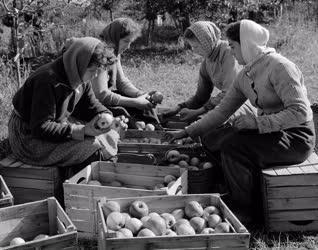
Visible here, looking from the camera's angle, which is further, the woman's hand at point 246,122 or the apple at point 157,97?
the apple at point 157,97

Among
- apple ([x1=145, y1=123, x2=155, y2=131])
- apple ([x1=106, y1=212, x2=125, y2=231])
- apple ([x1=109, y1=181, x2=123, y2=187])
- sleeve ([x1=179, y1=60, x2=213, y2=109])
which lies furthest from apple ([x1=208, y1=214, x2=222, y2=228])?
sleeve ([x1=179, y1=60, x2=213, y2=109])

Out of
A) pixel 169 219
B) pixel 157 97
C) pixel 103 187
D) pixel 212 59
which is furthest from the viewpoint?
pixel 157 97

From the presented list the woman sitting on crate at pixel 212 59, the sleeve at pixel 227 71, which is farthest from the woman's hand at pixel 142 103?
the sleeve at pixel 227 71

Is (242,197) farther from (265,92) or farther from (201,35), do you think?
(201,35)

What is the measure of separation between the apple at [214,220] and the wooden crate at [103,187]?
1.20ft

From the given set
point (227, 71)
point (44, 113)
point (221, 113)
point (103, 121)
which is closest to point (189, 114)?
point (227, 71)

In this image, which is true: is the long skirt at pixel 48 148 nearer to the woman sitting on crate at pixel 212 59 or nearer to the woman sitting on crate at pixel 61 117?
the woman sitting on crate at pixel 61 117

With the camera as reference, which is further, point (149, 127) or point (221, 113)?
point (149, 127)

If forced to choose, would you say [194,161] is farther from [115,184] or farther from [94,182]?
[94,182]

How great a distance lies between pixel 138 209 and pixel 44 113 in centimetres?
113

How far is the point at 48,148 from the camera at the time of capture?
143 inches

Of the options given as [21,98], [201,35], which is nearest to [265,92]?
[201,35]

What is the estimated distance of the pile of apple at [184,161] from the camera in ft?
12.6

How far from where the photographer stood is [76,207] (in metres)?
3.26
